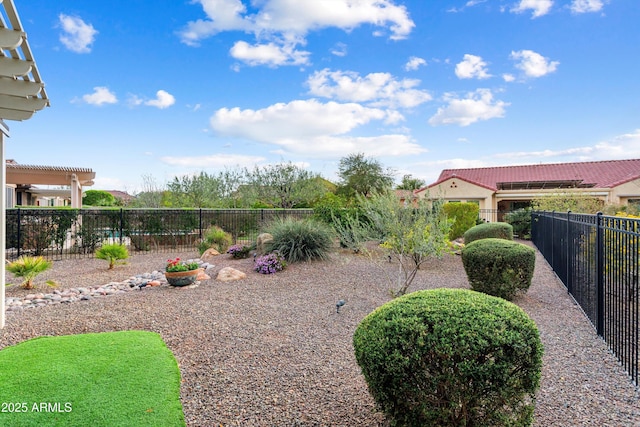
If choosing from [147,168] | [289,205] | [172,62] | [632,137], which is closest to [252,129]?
[172,62]

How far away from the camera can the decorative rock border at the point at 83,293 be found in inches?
240

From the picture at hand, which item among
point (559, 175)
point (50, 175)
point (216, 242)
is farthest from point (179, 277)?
point (559, 175)

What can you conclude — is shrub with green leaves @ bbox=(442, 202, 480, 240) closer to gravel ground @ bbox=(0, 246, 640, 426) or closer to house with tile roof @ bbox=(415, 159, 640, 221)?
gravel ground @ bbox=(0, 246, 640, 426)

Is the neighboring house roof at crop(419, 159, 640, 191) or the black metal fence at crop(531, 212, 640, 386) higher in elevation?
the neighboring house roof at crop(419, 159, 640, 191)

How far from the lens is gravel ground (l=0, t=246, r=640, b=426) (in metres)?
2.85

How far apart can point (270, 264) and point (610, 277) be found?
648 centimetres

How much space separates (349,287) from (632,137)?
22613 millimetres

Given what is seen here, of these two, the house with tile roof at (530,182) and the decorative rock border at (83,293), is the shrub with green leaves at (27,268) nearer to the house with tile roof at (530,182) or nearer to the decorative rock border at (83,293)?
the decorative rock border at (83,293)

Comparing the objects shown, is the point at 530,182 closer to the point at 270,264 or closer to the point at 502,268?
the point at 502,268

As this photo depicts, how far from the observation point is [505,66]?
10.9 metres

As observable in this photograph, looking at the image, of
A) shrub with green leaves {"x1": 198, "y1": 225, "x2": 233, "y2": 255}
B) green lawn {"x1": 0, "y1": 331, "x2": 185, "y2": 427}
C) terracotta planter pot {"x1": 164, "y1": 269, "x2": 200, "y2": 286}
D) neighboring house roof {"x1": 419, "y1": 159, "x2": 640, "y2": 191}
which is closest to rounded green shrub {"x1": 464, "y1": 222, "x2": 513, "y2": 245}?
shrub with green leaves {"x1": 198, "y1": 225, "x2": 233, "y2": 255}

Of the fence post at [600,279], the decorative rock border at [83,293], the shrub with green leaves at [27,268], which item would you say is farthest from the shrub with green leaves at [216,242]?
the fence post at [600,279]

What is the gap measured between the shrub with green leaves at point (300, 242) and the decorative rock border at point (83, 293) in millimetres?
2866

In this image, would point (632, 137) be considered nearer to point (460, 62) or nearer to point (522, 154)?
point (522, 154)
